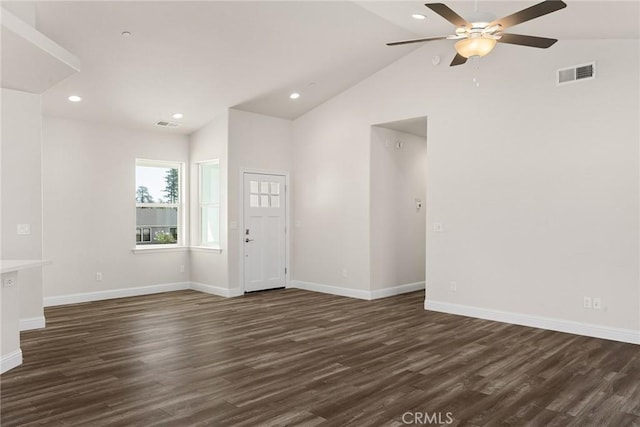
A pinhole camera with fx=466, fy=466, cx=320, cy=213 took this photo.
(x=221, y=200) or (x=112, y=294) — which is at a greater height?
(x=221, y=200)

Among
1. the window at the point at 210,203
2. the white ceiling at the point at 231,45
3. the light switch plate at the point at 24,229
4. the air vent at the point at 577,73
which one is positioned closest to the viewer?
the white ceiling at the point at 231,45

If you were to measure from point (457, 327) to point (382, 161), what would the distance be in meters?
2.97

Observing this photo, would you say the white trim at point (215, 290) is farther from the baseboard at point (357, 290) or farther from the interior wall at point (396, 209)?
the interior wall at point (396, 209)

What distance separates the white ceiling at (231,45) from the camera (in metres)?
4.53

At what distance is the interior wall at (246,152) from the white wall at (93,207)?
133 centimetres

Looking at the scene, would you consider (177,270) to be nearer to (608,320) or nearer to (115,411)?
(115,411)

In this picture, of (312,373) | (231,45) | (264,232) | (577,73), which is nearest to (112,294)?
(264,232)

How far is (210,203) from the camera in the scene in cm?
804

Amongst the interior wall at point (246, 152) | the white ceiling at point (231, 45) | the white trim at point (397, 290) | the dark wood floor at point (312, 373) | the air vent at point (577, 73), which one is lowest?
the dark wood floor at point (312, 373)

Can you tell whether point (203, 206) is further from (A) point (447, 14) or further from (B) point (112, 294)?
(A) point (447, 14)

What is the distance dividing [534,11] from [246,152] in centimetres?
531

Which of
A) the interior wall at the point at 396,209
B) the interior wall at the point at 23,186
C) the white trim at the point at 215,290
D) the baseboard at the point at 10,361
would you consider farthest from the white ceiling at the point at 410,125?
the baseboard at the point at 10,361

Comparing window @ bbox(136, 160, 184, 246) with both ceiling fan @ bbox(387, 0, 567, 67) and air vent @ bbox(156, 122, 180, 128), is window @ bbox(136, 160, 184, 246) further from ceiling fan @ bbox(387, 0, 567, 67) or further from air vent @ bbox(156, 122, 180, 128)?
ceiling fan @ bbox(387, 0, 567, 67)

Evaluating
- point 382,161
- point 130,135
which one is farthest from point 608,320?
point 130,135
